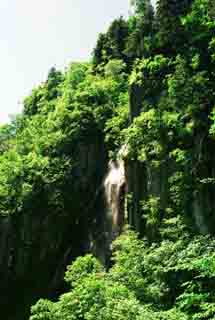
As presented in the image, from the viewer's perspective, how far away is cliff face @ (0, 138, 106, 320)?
94.1ft

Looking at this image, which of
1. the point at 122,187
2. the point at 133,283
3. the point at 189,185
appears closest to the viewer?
the point at 133,283

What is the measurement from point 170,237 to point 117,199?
6.90 metres

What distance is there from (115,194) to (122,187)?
69cm

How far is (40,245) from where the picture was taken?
29703 mm

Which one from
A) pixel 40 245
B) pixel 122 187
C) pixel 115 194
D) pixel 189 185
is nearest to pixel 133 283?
pixel 189 185

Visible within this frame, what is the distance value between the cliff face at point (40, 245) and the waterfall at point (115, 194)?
1.81m

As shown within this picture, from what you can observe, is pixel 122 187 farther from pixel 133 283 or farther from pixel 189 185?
pixel 133 283

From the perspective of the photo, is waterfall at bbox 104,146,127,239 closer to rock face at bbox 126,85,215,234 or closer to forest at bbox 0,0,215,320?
forest at bbox 0,0,215,320

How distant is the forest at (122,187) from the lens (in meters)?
17.1

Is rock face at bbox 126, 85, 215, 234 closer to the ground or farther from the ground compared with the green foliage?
farther from the ground

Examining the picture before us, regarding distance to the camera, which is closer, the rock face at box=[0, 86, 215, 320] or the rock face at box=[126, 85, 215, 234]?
the rock face at box=[126, 85, 215, 234]

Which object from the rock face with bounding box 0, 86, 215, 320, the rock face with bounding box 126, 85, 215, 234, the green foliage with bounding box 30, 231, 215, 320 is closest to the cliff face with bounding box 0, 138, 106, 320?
the rock face with bounding box 0, 86, 215, 320

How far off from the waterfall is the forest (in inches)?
3.6

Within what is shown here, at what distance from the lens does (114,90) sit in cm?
3641
